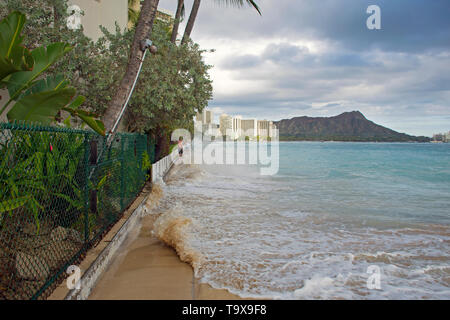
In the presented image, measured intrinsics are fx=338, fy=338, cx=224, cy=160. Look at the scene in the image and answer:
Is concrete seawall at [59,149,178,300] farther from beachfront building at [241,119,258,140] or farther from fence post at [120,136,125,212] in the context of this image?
beachfront building at [241,119,258,140]

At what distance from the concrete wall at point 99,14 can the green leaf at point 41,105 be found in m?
9.35

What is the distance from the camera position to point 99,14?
14555mm

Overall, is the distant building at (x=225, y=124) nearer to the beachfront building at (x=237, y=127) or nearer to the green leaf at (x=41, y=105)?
the beachfront building at (x=237, y=127)

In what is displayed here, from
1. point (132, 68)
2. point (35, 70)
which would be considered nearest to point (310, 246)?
point (35, 70)

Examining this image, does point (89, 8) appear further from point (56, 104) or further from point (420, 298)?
point (420, 298)

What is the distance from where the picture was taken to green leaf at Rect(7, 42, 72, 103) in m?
4.95

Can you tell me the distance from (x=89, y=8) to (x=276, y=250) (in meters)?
12.7

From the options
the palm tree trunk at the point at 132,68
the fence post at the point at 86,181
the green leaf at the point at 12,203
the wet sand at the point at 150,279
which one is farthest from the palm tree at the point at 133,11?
the green leaf at the point at 12,203

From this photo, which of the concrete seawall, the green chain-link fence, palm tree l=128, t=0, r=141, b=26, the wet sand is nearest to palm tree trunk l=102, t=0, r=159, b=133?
the green chain-link fence

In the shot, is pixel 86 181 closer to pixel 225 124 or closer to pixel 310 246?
pixel 310 246

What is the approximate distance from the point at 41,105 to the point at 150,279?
9.03 feet

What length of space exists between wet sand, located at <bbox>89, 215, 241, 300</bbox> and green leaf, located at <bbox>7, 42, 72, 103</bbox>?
2.88 meters

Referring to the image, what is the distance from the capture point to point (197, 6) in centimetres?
1731
